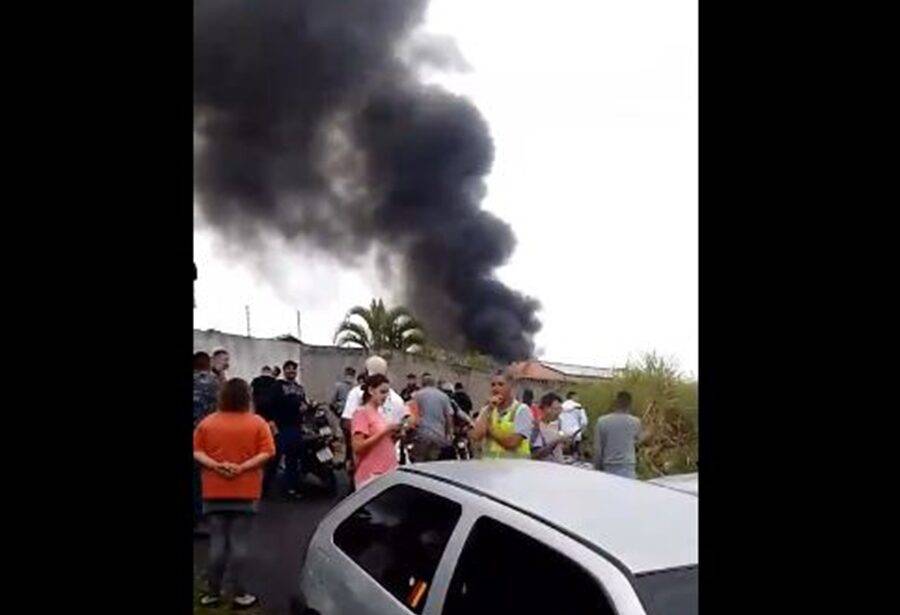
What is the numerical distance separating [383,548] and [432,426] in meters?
2.38

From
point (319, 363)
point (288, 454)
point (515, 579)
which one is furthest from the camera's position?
point (319, 363)

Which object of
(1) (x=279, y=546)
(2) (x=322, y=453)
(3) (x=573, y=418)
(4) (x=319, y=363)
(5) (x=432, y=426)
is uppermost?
(4) (x=319, y=363)

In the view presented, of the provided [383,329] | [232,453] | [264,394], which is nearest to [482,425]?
[232,453]

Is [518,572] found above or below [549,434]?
above

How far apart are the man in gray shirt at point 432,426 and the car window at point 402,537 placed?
6.72 feet

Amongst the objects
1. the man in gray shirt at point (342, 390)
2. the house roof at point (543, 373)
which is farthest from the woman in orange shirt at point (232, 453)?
the man in gray shirt at point (342, 390)

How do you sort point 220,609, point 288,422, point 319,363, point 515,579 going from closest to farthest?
point 515,579
point 220,609
point 288,422
point 319,363

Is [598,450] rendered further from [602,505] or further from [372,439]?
[602,505]

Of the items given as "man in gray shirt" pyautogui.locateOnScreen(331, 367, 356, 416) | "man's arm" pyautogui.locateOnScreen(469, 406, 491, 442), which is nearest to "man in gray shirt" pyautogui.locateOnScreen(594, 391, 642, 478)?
"man's arm" pyautogui.locateOnScreen(469, 406, 491, 442)

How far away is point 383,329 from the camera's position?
11.8 m
